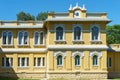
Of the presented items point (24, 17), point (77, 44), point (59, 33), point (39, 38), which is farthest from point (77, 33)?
point (24, 17)

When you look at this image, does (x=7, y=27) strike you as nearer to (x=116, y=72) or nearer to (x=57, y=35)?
(x=57, y=35)

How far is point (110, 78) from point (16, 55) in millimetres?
12705

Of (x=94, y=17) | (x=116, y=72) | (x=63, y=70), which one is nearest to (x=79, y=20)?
(x=94, y=17)

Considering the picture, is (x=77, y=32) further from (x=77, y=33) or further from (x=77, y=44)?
(x=77, y=44)

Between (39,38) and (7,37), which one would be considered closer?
(7,37)

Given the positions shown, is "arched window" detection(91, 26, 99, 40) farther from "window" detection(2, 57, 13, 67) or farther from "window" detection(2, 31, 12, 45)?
"window" detection(2, 57, 13, 67)

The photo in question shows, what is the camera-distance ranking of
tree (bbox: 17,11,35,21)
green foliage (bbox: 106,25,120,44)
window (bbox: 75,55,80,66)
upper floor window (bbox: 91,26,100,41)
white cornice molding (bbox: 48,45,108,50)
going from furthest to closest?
1. tree (bbox: 17,11,35,21)
2. green foliage (bbox: 106,25,120,44)
3. upper floor window (bbox: 91,26,100,41)
4. window (bbox: 75,55,80,66)
5. white cornice molding (bbox: 48,45,108,50)

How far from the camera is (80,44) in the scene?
165 ft

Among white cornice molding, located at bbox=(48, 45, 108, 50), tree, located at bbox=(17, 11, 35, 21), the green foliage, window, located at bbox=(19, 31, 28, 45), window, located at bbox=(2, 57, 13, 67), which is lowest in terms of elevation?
window, located at bbox=(2, 57, 13, 67)

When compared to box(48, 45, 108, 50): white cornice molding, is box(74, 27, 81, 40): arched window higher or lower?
higher

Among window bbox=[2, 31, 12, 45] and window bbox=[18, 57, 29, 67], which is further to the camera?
window bbox=[2, 31, 12, 45]

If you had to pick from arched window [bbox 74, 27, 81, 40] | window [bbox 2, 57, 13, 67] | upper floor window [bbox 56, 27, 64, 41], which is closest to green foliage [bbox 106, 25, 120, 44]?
window [bbox 2, 57, 13, 67]

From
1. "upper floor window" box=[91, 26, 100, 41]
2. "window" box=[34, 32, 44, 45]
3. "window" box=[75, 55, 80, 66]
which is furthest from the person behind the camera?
"window" box=[34, 32, 44, 45]

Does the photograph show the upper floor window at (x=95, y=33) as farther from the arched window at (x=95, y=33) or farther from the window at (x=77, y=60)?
the window at (x=77, y=60)
